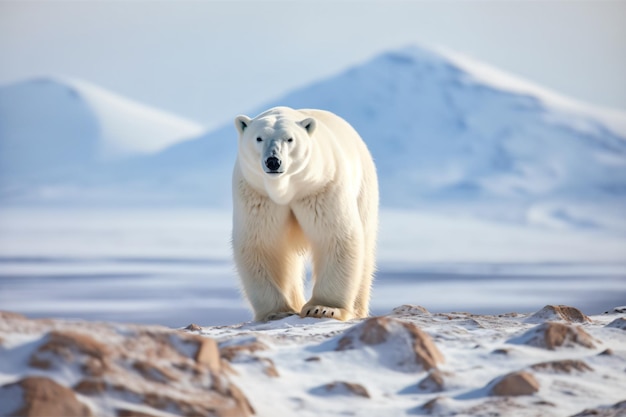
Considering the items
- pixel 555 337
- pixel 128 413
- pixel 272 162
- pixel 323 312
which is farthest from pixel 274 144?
pixel 128 413

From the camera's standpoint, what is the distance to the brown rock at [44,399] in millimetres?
3549

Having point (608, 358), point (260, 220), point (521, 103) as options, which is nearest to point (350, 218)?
point (260, 220)

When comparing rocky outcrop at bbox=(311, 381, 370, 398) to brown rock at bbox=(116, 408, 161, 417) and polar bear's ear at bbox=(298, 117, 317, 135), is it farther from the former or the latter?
polar bear's ear at bbox=(298, 117, 317, 135)

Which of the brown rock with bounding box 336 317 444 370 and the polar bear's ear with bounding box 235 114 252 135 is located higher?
the polar bear's ear with bounding box 235 114 252 135

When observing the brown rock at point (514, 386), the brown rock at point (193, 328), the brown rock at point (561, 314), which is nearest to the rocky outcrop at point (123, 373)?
the brown rock at point (514, 386)

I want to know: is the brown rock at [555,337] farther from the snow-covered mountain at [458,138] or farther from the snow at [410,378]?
the snow-covered mountain at [458,138]

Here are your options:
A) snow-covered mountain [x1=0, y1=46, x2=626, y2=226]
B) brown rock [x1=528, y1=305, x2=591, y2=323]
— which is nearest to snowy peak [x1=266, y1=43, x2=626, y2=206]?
snow-covered mountain [x1=0, y1=46, x2=626, y2=226]

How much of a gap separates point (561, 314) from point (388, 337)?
8.75 ft

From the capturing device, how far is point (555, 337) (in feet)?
16.8

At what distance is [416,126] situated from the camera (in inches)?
3875

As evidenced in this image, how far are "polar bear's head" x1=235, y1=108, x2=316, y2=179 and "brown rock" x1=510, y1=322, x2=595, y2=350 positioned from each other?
1.96 meters

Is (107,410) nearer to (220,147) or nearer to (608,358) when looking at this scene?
(608,358)

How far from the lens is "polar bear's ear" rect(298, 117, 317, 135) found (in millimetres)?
6859

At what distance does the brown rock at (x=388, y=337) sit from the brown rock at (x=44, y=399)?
4.78 ft
